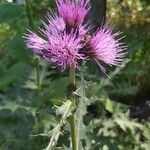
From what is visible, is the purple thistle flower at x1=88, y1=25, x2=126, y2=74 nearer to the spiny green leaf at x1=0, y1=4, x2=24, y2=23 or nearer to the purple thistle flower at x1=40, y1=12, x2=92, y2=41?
the purple thistle flower at x1=40, y1=12, x2=92, y2=41

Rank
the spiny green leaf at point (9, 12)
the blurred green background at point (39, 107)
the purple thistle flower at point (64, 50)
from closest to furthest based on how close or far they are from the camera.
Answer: the purple thistle flower at point (64, 50) < the spiny green leaf at point (9, 12) < the blurred green background at point (39, 107)

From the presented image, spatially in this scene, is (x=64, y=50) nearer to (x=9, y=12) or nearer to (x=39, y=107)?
(x=9, y=12)

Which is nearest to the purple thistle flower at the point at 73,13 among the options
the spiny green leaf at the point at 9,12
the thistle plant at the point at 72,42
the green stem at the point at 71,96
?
the thistle plant at the point at 72,42

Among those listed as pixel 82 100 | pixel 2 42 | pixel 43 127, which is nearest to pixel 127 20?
pixel 2 42

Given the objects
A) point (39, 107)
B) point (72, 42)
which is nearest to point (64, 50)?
point (72, 42)

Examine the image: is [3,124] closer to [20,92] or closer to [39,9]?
[20,92]

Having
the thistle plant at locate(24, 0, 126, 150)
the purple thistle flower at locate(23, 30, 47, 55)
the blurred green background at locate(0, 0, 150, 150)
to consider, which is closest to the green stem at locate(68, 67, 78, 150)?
the thistle plant at locate(24, 0, 126, 150)

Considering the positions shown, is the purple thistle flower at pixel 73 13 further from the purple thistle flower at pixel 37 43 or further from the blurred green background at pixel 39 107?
the blurred green background at pixel 39 107

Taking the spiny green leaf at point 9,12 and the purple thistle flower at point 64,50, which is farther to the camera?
the spiny green leaf at point 9,12
